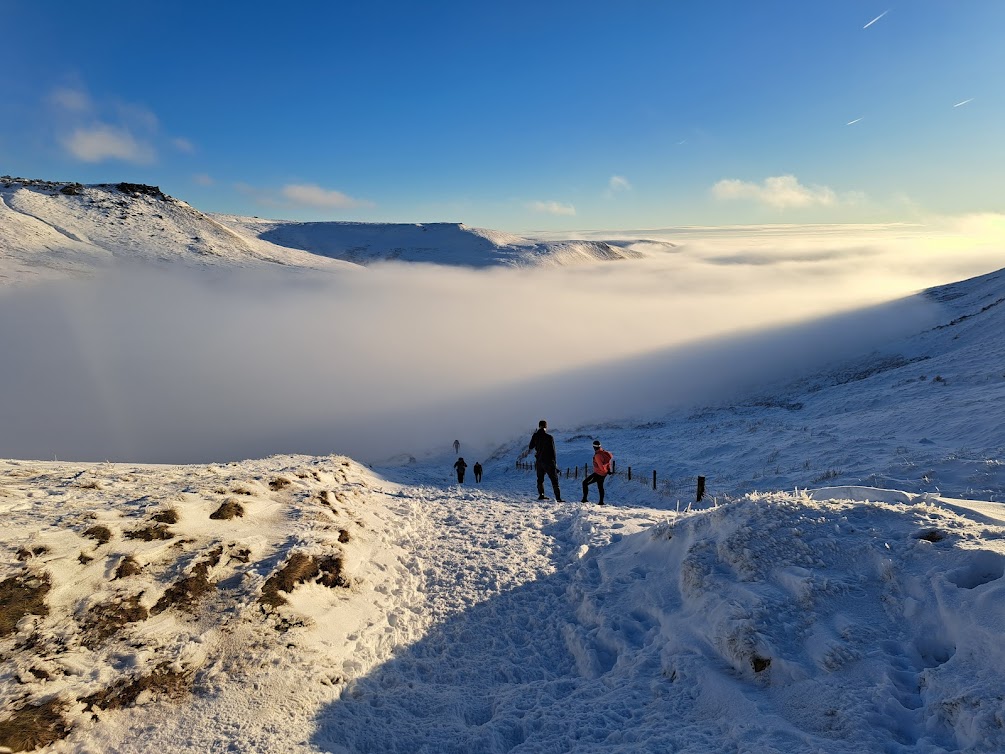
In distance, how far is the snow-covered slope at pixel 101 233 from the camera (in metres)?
69.4

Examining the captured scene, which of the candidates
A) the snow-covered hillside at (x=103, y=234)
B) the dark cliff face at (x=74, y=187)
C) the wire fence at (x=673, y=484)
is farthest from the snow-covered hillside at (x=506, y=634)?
the dark cliff face at (x=74, y=187)

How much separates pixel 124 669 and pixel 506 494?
39.7 feet

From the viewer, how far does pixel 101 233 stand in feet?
268

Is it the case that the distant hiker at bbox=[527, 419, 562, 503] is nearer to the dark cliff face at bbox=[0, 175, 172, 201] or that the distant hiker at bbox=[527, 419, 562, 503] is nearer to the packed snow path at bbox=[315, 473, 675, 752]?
the packed snow path at bbox=[315, 473, 675, 752]

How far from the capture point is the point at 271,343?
261 ft

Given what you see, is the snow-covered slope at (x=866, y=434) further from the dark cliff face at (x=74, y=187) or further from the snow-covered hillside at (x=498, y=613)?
the dark cliff face at (x=74, y=187)

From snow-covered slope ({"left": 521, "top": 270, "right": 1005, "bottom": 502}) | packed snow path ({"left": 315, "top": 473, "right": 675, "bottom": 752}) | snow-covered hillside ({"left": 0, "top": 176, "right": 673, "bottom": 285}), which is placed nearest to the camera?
packed snow path ({"left": 315, "top": 473, "right": 675, "bottom": 752})

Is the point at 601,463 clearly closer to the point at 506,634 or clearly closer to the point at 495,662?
the point at 506,634

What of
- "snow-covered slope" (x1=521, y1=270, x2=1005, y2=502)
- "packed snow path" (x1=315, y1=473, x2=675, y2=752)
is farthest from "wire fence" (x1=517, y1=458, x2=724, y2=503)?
"packed snow path" (x1=315, y1=473, x2=675, y2=752)

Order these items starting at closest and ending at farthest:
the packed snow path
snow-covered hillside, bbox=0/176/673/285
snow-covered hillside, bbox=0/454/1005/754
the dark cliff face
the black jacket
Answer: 1. snow-covered hillside, bbox=0/454/1005/754
2. the packed snow path
3. the black jacket
4. snow-covered hillside, bbox=0/176/673/285
5. the dark cliff face

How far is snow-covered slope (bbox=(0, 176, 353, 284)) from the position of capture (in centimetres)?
6944

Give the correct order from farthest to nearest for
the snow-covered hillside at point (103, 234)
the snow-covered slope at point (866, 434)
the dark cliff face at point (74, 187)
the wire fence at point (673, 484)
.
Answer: the dark cliff face at point (74, 187)
the snow-covered hillside at point (103, 234)
the wire fence at point (673, 484)
the snow-covered slope at point (866, 434)

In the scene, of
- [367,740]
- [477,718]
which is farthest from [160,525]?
[477,718]

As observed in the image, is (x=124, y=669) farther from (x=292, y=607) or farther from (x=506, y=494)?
(x=506, y=494)
